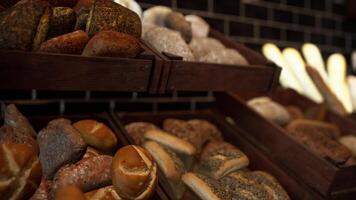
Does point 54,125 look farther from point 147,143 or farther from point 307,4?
point 307,4

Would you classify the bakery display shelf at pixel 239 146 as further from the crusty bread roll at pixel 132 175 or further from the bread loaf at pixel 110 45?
the bread loaf at pixel 110 45

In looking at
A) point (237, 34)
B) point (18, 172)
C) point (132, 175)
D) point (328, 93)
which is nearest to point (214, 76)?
Answer: point (132, 175)

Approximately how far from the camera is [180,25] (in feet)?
4.43

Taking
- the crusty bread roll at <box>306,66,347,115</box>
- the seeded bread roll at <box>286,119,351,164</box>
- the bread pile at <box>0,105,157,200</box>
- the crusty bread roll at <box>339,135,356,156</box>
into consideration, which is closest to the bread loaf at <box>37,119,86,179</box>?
the bread pile at <box>0,105,157,200</box>

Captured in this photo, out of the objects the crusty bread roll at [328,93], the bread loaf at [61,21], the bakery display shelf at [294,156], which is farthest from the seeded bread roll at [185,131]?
the crusty bread roll at [328,93]

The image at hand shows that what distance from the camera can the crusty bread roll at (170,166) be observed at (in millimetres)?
1133

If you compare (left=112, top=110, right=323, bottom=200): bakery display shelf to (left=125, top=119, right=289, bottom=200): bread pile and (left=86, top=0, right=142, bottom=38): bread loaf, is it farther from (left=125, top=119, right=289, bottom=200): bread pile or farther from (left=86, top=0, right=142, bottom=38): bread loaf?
(left=86, top=0, right=142, bottom=38): bread loaf

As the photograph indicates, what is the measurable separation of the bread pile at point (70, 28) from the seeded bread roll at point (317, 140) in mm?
846

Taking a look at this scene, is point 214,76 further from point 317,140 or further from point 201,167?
point 317,140

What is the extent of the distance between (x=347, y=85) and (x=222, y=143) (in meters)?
1.11

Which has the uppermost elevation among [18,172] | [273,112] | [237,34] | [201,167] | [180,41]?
[180,41]

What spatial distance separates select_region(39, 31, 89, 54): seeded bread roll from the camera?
90 centimetres

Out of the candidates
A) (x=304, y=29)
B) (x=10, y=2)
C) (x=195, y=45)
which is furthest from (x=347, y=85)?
(x=10, y=2)

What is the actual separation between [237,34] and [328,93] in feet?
2.47
